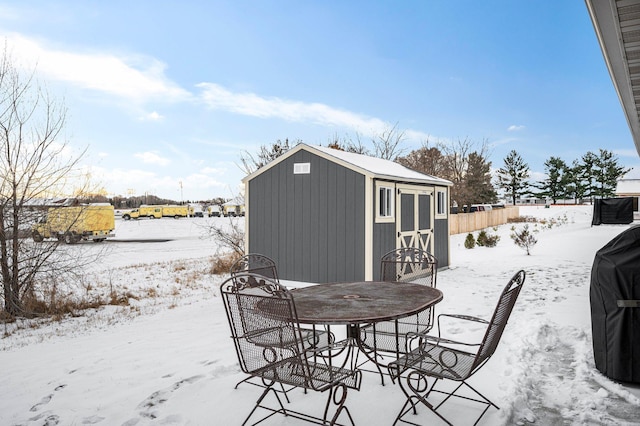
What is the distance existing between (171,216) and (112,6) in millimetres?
44009

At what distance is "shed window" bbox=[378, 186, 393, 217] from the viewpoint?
786cm

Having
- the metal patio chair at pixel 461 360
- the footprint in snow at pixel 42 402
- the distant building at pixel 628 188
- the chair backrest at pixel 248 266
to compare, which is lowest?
the footprint in snow at pixel 42 402

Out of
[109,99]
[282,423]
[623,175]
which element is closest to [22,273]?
[282,423]

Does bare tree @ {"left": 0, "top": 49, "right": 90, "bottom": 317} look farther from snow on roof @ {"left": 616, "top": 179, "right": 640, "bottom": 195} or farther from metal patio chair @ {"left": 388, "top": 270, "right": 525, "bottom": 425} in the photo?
snow on roof @ {"left": 616, "top": 179, "right": 640, "bottom": 195}

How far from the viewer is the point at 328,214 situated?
26.0 ft

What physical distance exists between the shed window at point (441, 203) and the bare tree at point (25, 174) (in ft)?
24.1

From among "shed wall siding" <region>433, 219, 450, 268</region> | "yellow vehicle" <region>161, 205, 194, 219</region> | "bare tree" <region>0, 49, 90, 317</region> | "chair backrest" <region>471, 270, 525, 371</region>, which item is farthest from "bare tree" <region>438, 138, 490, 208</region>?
"yellow vehicle" <region>161, 205, 194, 219</region>

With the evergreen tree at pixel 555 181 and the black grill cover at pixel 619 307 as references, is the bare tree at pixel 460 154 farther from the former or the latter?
the black grill cover at pixel 619 307

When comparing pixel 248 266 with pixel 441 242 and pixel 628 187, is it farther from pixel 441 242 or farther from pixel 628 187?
pixel 628 187

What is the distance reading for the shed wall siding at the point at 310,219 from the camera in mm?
7652

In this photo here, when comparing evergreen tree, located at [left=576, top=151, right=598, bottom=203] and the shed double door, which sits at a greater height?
evergreen tree, located at [left=576, top=151, right=598, bottom=203]

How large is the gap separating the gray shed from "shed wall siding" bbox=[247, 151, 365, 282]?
0.02 meters

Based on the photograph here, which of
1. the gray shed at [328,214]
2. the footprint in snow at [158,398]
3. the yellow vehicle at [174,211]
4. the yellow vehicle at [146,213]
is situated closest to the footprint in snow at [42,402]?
the footprint in snow at [158,398]

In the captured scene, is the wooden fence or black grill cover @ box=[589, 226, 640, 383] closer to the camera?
black grill cover @ box=[589, 226, 640, 383]
